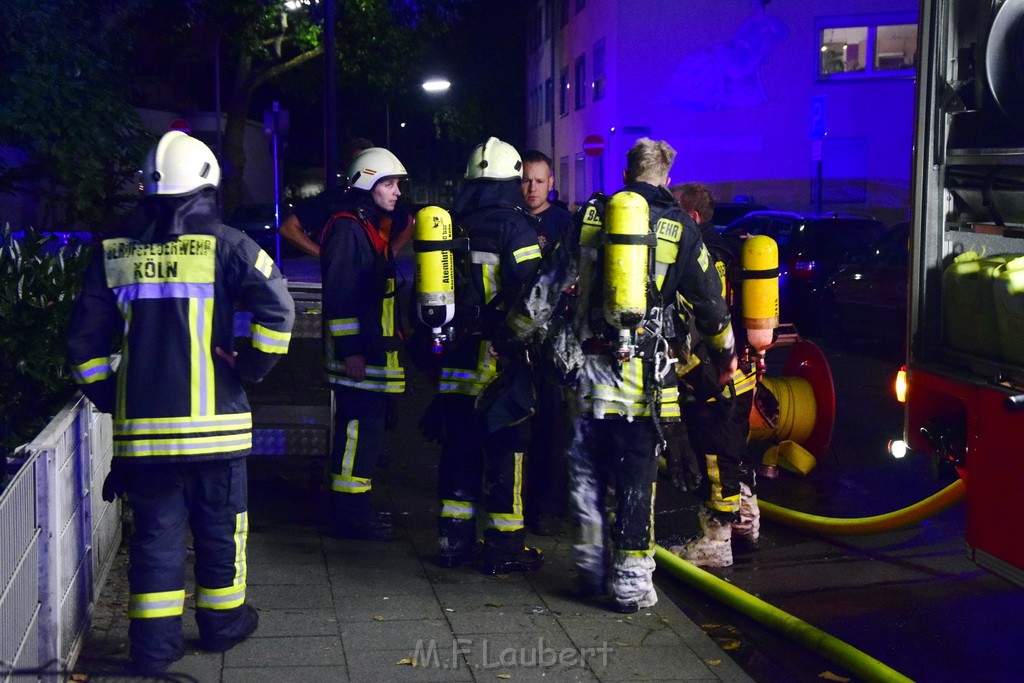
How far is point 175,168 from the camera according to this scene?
4160 millimetres

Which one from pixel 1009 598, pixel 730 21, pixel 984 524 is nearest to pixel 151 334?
pixel 984 524

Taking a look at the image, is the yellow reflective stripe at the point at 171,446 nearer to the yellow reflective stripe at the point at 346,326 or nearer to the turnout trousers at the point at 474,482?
the turnout trousers at the point at 474,482

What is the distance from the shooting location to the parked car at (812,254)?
1603 centimetres

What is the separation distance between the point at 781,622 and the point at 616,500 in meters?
0.85

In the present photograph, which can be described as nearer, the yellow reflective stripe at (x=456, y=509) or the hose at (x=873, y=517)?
the hose at (x=873, y=517)

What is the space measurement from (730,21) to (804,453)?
2416 centimetres

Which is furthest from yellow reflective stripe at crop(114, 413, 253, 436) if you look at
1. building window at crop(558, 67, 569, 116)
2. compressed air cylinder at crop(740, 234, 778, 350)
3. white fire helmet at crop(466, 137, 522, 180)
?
building window at crop(558, 67, 569, 116)

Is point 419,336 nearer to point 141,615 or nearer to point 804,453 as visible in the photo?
point 141,615

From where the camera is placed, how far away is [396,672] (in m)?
4.27

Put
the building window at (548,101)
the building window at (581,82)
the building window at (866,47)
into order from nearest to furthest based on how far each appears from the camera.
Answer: the building window at (866,47) → the building window at (581,82) → the building window at (548,101)

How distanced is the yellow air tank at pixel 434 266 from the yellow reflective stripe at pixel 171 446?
1339 millimetres

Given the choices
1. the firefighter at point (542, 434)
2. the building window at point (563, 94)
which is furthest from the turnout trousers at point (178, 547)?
the building window at point (563, 94)

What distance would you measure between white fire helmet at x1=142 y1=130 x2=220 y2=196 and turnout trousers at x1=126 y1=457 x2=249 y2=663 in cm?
96

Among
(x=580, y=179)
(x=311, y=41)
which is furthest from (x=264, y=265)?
(x=580, y=179)
